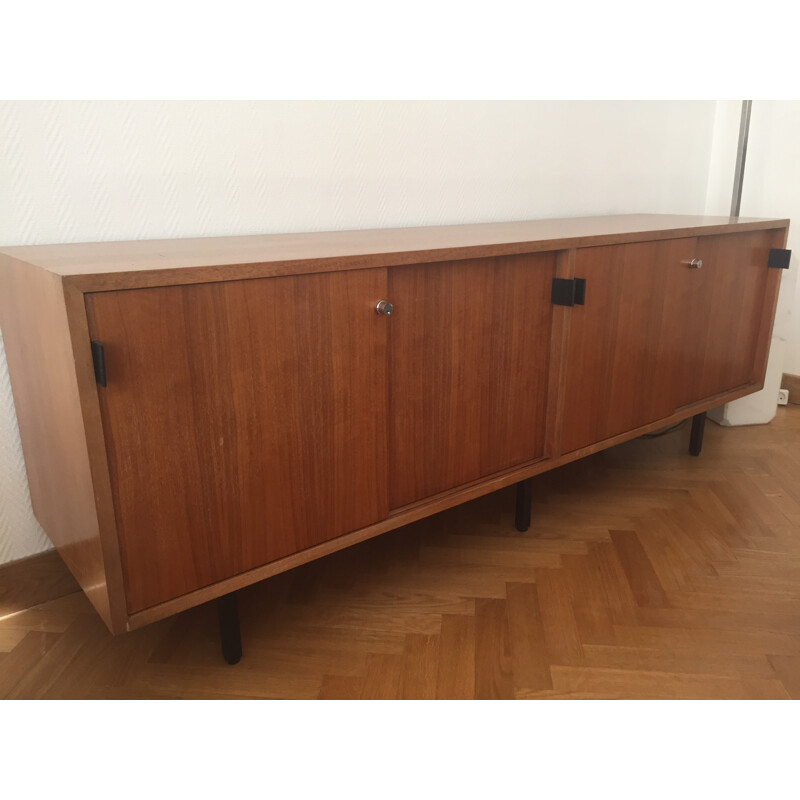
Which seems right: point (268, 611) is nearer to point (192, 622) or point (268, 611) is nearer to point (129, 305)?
point (192, 622)

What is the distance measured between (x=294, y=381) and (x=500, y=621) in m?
0.67

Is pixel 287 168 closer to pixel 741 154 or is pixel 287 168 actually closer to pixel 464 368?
pixel 464 368

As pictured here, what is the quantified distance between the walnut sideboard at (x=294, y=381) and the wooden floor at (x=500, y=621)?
13 cm

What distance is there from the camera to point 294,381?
48.5 inches

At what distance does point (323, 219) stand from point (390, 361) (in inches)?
22.5

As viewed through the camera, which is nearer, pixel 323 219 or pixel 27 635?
pixel 27 635

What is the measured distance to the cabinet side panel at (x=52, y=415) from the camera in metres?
1.06

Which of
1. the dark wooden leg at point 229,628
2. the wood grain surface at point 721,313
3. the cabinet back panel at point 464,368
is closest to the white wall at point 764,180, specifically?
the wood grain surface at point 721,313

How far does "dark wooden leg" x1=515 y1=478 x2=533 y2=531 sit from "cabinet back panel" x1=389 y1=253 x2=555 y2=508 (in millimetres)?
146

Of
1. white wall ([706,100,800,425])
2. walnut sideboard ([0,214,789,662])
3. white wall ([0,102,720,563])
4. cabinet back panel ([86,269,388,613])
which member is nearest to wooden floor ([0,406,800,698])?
walnut sideboard ([0,214,789,662])

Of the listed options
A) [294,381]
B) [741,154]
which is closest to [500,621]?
[294,381]

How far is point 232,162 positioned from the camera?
1613mm

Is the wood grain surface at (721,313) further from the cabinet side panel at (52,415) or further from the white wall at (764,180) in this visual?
the cabinet side panel at (52,415)
